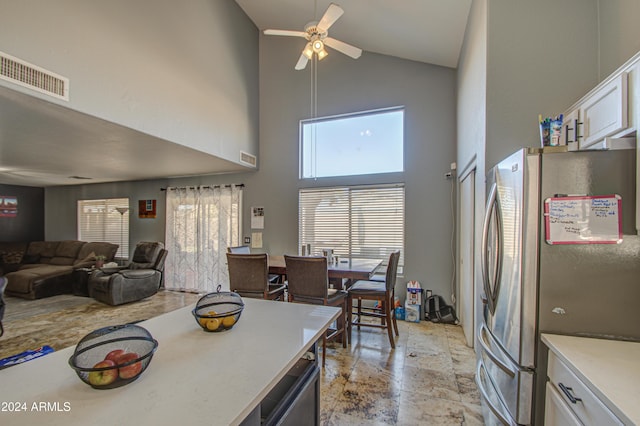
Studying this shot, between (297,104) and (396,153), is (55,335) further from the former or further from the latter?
(396,153)

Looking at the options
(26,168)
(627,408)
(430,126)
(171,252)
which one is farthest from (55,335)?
(430,126)

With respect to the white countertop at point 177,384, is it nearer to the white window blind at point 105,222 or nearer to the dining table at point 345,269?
the dining table at point 345,269

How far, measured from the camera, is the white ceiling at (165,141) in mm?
2764

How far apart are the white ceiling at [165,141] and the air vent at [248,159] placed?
171 mm

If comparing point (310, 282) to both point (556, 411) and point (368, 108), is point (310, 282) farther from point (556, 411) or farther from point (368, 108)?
point (368, 108)

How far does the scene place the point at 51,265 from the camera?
20.6ft

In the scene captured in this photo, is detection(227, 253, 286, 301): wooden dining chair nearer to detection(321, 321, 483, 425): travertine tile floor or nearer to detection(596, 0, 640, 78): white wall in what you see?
detection(321, 321, 483, 425): travertine tile floor

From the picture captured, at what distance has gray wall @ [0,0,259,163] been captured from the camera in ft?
7.61

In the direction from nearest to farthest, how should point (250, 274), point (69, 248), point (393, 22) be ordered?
1. point (250, 274)
2. point (393, 22)
3. point (69, 248)

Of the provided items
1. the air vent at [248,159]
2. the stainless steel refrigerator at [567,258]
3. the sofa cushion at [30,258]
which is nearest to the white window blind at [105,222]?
the sofa cushion at [30,258]

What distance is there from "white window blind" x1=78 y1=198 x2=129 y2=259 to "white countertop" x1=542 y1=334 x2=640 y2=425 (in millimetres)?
7522

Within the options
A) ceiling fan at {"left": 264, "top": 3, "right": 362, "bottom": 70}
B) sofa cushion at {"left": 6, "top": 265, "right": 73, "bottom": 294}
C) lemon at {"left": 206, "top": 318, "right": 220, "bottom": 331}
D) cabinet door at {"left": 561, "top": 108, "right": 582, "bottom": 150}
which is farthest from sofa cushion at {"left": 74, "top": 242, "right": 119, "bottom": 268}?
cabinet door at {"left": 561, "top": 108, "right": 582, "bottom": 150}

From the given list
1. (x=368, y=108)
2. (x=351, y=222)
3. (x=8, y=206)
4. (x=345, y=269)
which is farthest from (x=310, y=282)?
(x=8, y=206)

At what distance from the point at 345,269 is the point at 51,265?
7.03 m
